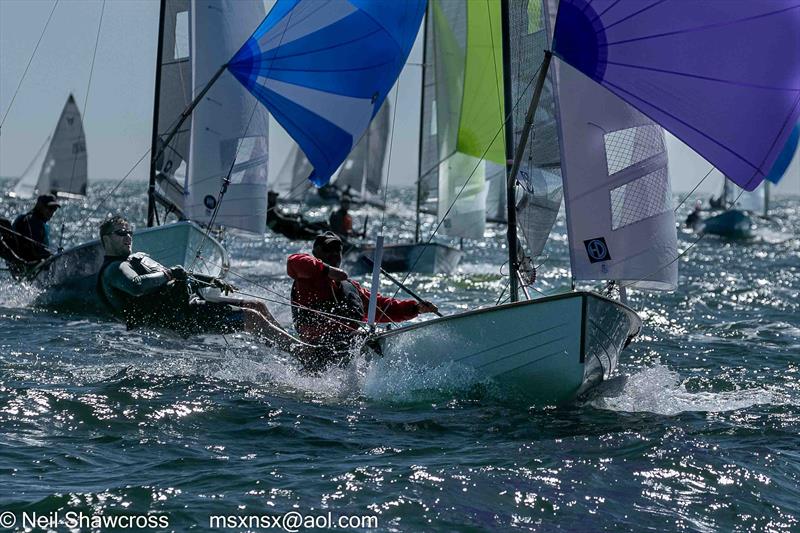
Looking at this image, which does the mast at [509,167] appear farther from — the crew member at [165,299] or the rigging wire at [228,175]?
the rigging wire at [228,175]

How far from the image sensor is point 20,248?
49.1 ft

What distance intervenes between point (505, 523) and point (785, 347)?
7787mm

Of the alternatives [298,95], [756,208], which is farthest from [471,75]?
[756,208]

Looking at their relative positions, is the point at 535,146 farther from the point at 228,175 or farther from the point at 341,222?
the point at 341,222

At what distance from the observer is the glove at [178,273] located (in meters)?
10.3

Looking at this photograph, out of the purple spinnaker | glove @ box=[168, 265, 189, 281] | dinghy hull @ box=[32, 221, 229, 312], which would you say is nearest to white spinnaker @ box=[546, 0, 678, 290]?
the purple spinnaker

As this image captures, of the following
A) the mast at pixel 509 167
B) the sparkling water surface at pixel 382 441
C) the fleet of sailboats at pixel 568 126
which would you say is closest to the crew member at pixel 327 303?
the sparkling water surface at pixel 382 441

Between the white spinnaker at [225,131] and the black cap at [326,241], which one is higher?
the white spinnaker at [225,131]

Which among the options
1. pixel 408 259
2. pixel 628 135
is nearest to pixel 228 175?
pixel 628 135

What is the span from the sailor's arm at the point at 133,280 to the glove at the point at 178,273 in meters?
0.11

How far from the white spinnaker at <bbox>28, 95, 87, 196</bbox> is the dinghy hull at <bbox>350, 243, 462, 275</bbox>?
11.6 metres

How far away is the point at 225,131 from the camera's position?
15.9 metres

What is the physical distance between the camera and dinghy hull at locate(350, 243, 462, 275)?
21984mm

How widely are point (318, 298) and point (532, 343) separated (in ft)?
6.45
